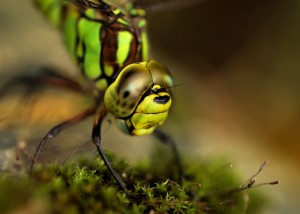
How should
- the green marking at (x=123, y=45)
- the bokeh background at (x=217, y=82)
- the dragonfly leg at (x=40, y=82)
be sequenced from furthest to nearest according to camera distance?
the bokeh background at (x=217, y=82) < the dragonfly leg at (x=40, y=82) < the green marking at (x=123, y=45)

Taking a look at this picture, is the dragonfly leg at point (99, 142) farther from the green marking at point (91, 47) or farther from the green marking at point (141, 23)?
the green marking at point (141, 23)

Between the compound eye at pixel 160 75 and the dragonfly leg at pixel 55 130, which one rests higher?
the compound eye at pixel 160 75

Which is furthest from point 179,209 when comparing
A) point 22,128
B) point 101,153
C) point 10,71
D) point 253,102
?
point 253,102

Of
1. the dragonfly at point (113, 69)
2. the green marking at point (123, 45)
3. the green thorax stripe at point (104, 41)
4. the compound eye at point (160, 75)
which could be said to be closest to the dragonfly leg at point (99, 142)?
the dragonfly at point (113, 69)

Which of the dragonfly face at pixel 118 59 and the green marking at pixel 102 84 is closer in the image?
the dragonfly face at pixel 118 59

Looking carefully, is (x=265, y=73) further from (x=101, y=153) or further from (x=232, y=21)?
(x=101, y=153)

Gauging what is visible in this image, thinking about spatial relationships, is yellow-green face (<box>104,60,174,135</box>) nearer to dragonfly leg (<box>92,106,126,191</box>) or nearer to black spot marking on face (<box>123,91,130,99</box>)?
black spot marking on face (<box>123,91,130,99</box>)

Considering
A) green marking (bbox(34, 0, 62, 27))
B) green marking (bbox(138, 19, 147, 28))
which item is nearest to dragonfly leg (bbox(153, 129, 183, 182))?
green marking (bbox(138, 19, 147, 28))
